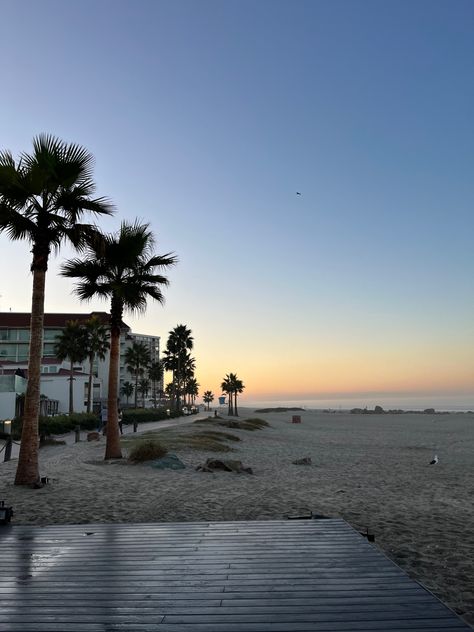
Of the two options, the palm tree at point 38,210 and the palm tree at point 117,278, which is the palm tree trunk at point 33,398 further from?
the palm tree at point 117,278

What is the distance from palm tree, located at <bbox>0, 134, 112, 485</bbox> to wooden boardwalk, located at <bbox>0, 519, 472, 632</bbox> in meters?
5.91

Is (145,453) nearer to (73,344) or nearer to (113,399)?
(113,399)

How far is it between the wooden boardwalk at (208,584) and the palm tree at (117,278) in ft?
38.1

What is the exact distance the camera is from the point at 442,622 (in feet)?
14.5

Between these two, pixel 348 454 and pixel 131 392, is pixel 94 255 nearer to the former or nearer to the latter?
pixel 348 454

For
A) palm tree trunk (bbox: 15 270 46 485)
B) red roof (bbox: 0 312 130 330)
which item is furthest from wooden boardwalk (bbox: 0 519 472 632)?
red roof (bbox: 0 312 130 330)

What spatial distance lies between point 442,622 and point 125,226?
16.4 metres

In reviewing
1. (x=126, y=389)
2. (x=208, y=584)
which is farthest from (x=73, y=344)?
(x=126, y=389)

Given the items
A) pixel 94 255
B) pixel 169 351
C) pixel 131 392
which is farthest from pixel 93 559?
pixel 131 392

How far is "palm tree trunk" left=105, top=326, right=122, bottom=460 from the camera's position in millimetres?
19172

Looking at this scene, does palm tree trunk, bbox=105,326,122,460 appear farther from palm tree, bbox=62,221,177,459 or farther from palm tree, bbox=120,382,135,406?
palm tree, bbox=120,382,135,406

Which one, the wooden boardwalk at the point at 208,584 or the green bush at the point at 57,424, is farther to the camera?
the green bush at the point at 57,424

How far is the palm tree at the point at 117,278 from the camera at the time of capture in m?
18.3

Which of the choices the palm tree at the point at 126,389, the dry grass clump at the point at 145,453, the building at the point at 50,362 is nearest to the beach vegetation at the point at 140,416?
the building at the point at 50,362
